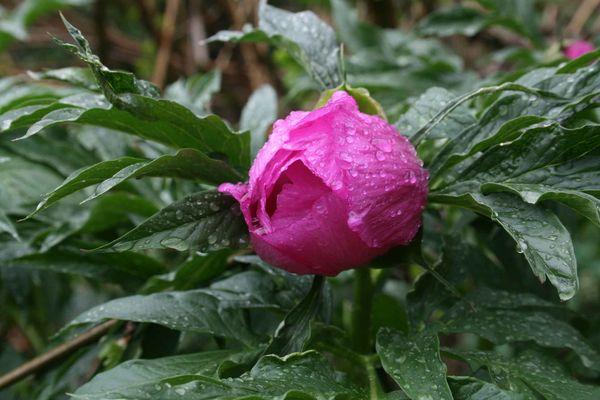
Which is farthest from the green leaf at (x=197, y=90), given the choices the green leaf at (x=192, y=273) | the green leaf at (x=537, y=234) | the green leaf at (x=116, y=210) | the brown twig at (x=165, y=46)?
the brown twig at (x=165, y=46)

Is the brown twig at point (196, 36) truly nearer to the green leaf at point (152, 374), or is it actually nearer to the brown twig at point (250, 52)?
the brown twig at point (250, 52)

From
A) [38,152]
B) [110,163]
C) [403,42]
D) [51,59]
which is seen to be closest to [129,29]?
[51,59]

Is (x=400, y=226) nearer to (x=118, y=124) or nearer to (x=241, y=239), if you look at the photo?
(x=241, y=239)

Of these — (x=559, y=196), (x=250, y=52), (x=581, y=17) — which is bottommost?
(x=581, y=17)

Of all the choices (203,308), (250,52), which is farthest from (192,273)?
(250,52)

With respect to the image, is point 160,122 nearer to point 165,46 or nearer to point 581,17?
point 165,46

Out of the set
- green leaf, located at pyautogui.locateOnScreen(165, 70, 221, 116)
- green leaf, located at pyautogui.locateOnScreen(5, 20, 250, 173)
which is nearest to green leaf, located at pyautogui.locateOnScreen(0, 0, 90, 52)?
green leaf, located at pyautogui.locateOnScreen(165, 70, 221, 116)
